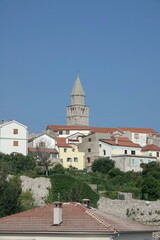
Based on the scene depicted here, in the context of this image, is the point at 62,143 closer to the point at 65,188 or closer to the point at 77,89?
the point at 65,188

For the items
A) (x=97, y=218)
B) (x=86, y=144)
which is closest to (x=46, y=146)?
(x=86, y=144)

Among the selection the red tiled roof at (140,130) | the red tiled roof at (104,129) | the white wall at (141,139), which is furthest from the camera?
the red tiled roof at (140,130)

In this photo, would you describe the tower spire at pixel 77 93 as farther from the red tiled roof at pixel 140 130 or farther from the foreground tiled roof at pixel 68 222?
the foreground tiled roof at pixel 68 222

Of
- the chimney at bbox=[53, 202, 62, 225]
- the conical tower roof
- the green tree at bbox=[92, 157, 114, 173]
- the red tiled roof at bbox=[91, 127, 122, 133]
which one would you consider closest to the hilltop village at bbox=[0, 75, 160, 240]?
the chimney at bbox=[53, 202, 62, 225]

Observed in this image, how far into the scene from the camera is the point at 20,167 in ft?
245

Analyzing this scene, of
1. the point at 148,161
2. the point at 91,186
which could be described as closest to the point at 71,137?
the point at 148,161

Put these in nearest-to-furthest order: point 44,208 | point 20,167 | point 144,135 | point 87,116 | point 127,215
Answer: point 44,208 < point 127,215 < point 20,167 < point 144,135 < point 87,116

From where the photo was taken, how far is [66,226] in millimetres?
31406

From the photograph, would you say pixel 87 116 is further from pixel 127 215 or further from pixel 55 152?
pixel 127 215

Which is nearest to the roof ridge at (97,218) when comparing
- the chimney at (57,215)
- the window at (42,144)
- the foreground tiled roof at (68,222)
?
the foreground tiled roof at (68,222)

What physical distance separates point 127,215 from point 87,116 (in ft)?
325

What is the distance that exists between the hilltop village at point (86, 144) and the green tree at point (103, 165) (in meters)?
1.25

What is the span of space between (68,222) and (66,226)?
0.49 meters

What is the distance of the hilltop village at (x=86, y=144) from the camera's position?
278 feet
